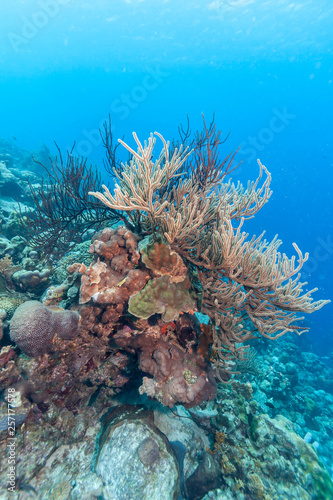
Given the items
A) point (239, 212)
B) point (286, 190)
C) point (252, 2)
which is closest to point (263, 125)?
point (286, 190)

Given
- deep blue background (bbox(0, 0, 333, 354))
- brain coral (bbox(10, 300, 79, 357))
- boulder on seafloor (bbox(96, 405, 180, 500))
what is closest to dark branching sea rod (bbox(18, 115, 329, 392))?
brain coral (bbox(10, 300, 79, 357))

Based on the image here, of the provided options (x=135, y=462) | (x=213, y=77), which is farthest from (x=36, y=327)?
(x=213, y=77)

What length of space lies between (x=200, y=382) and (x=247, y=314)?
136cm

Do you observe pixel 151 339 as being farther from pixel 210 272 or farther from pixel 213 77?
pixel 213 77

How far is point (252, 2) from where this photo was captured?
3653cm

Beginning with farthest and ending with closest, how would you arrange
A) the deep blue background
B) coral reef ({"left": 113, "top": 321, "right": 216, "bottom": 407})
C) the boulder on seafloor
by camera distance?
the deep blue background, coral reef ({"left": 113, "top": 321, "right": 216, "bottom": 407}), the boulder on seafloor

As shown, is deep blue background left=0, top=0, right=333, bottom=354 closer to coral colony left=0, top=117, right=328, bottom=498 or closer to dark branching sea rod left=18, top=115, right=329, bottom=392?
dark branching sea rod left=18, top=115, right=329, bottom=392

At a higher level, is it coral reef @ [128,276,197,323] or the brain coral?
coral reef @ [128,276,197,323]

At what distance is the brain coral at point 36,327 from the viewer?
2676 millimetres

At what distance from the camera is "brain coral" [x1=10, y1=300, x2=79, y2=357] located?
2676 mm

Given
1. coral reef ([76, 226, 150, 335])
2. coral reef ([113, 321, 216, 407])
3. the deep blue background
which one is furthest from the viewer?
the deep blue background

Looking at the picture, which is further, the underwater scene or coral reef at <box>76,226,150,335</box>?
coral reef at <box>76,226,150,335</box>

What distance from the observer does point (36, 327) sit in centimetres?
275

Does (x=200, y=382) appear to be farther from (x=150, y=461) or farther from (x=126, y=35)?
(x=126, y=35)
